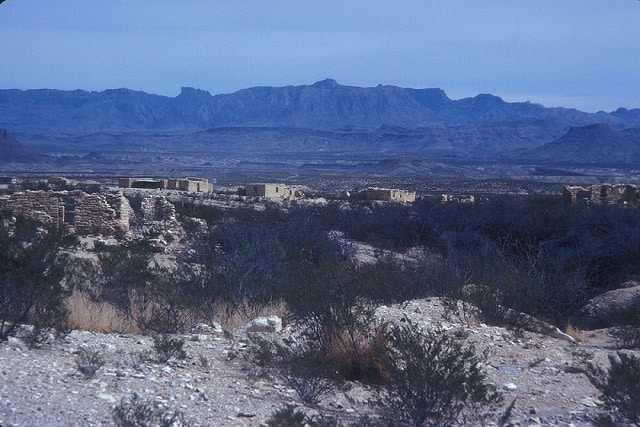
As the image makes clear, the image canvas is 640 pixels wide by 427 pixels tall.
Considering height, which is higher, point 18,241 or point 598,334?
point 18,241

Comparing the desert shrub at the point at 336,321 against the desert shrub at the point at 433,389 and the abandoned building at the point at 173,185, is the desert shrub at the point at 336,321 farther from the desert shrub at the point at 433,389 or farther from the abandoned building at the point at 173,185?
the abandoned building at the point at 173,185

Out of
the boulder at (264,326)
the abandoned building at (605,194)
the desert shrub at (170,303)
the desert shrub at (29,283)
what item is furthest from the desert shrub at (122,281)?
the abandoned building at (605,194)

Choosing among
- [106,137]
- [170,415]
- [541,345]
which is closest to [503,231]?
[541,345]

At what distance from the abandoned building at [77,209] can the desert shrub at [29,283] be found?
15.1 meters

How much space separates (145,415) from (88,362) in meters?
1.79

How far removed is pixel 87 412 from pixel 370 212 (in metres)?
32.3

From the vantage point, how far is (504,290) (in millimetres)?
13570

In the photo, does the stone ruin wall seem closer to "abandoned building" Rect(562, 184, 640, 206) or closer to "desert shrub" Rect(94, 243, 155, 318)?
"desert shrub" Rect(94, 243, 155, 318)

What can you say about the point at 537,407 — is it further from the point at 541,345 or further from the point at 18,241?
the point at 18,241

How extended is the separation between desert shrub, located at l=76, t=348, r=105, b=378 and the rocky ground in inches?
2.6

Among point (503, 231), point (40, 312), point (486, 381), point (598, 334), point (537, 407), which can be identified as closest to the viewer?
point (537, 407)

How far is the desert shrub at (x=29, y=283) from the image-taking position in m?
9.27

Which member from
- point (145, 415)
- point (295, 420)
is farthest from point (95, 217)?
point (295, 420)

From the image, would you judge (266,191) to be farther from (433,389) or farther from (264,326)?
(433,389)
